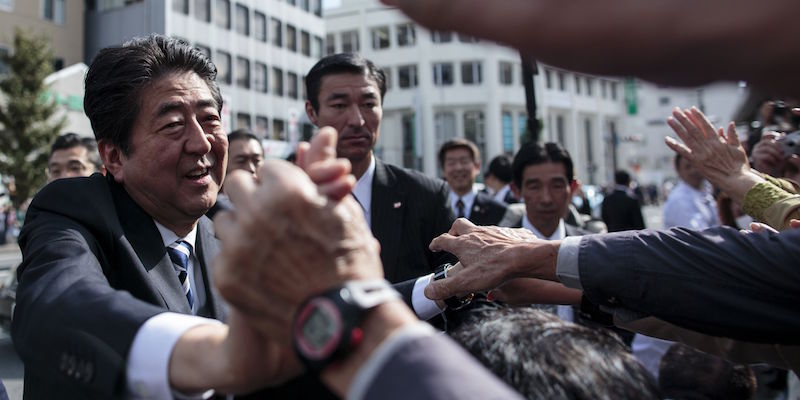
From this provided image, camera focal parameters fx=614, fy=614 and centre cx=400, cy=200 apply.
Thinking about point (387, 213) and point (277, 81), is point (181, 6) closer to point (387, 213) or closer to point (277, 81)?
point (277, 81)

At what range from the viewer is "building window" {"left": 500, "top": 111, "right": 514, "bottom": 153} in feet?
172

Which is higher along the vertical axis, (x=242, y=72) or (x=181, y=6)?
(x=181, y=6)

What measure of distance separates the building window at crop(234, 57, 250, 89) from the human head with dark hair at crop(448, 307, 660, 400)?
3478cm

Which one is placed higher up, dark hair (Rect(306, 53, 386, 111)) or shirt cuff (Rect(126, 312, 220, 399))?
→ dark hair (Rect(306, 53, 386, 111))

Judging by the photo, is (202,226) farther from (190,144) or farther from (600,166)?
(600,166)

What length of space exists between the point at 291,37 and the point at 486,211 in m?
35.5

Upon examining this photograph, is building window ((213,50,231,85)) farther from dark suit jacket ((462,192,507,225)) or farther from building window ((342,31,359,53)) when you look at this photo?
dark suit jacket ((462,192,507,225))

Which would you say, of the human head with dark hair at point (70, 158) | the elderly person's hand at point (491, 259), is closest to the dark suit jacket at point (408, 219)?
the elderly person's hand at point (491, 259)

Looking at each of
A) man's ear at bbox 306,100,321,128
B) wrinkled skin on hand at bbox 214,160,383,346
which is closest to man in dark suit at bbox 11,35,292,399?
wrinkled skin on hand at bbox 214,160,383,346

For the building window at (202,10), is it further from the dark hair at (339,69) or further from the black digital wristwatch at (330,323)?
the black digital wristwatch at (330,323)

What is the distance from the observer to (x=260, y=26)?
36.0 meters

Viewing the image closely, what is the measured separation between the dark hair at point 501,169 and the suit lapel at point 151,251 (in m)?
6.83

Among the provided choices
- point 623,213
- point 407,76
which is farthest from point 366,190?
point 407,76

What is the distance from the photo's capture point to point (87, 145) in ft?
16.9
